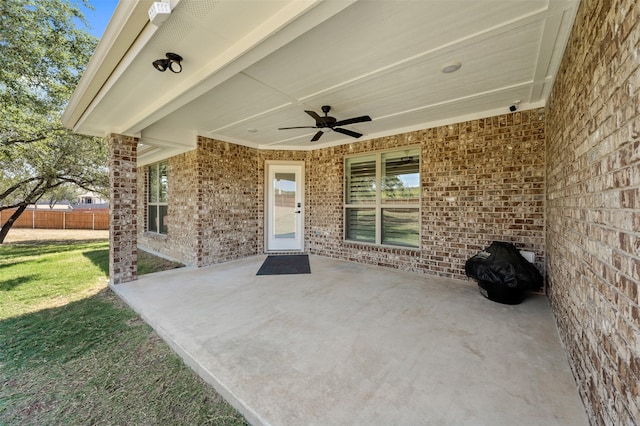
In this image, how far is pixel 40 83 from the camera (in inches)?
251

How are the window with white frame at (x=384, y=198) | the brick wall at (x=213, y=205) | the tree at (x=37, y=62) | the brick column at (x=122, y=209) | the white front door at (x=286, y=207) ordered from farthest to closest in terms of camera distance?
the white front door at (x=286, y=207)
the tree at (x=37, y=62)
the brick wall at (x=213, y=205)
the window with white frame at (x=384, y=198)
the brick column at (x=122, y=209)

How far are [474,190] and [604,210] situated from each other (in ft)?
9.45

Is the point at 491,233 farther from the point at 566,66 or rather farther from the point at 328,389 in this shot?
the point at 328,389

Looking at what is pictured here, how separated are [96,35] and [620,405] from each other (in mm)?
11393

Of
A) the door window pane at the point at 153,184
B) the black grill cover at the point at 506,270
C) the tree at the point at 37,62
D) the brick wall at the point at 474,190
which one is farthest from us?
the door window pane at the point at 153,184

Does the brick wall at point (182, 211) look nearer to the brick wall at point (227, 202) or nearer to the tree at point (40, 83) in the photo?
the brick wall at point (227, 202)

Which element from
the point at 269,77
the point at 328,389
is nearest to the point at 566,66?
the point at 269,77

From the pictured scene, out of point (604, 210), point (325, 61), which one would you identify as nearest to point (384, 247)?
point (325, 61)

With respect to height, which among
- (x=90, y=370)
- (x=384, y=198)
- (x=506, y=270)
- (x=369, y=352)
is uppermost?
(x=384, y=198)

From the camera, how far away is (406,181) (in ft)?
16.1

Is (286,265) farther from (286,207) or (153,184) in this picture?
(153,184)

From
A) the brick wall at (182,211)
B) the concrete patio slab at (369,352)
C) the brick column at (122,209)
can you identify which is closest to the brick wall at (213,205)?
the brick wall at (182,211)

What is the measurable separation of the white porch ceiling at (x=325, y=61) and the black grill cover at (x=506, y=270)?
2089 mm

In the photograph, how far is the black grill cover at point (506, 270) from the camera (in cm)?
309
